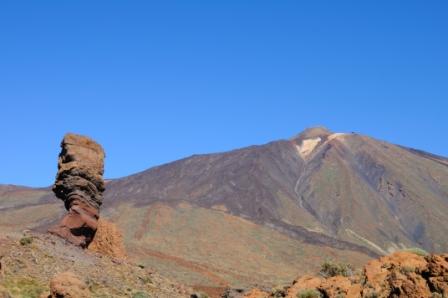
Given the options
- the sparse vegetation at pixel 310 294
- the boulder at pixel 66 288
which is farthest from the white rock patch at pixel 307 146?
the boulder at pixel 66 288

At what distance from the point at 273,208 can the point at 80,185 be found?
89.3 metres

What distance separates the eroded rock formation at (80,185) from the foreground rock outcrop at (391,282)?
9805 millimetres

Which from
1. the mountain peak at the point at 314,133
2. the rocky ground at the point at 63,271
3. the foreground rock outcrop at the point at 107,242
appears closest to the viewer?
the rocky ground at the point at 63,271

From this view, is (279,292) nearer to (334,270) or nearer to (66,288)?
(334,270)

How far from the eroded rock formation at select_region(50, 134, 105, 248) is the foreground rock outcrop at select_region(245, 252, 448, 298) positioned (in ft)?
32.2

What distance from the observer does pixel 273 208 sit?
378 feet

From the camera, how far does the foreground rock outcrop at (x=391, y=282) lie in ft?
43.3

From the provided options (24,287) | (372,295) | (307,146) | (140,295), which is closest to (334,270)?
(140,295)

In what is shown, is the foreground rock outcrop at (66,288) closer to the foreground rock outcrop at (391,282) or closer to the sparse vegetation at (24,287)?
the sparse vegetation at (24,287)

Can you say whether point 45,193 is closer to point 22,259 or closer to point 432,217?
point 432,217

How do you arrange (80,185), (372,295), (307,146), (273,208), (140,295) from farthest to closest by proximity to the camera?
(307,146) → (273,208) → (80,185) → (140,295) → (372,295)

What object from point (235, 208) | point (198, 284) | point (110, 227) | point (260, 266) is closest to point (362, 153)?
point (235, 208)

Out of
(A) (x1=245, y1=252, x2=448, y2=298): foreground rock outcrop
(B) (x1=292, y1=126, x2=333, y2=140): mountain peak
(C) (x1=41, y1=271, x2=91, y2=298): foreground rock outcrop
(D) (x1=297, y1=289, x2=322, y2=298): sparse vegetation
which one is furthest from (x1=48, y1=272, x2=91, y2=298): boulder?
(B) (x1=292, y1=126, x2=333, y2=140): mountain peak

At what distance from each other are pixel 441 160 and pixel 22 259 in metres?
162
